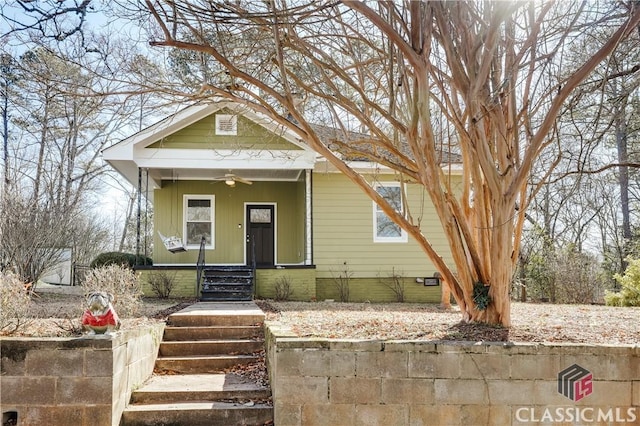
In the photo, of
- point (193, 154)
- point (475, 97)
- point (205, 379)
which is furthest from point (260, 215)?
point (475, 97)

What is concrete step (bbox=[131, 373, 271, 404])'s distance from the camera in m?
5.29

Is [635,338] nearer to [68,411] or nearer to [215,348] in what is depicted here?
[215,348]

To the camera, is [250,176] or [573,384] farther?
[250,176]

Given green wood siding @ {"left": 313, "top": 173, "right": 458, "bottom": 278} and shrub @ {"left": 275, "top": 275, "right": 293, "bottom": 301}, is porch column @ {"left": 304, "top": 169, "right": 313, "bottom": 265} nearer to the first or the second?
green wood siding @ {"left": 313, "top": 173, "right": 458, "bottom": 278}

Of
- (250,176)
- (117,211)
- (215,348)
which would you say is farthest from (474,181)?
(117,211)

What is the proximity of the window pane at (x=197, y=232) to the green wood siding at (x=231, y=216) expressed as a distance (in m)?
0.24

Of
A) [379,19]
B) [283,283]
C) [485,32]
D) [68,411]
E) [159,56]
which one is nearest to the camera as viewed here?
[68,411]

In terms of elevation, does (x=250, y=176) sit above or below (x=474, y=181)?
above

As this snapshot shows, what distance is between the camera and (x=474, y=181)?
19.6 ft

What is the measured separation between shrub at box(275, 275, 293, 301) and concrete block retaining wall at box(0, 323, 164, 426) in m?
8.55

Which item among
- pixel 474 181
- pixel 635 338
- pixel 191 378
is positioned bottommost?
pixel 191 378

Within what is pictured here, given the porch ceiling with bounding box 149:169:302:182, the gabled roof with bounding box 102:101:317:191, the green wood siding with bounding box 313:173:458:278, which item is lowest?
the green wood siding with bounding box 313:173:458:278

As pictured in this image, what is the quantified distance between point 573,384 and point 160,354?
4735mm

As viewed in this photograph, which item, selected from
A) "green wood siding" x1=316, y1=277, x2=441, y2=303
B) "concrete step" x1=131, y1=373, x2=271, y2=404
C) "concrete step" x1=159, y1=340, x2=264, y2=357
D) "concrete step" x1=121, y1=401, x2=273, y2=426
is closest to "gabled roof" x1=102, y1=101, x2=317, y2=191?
"green wood siding" x1=316, y1=277, x2=441, y2=303
